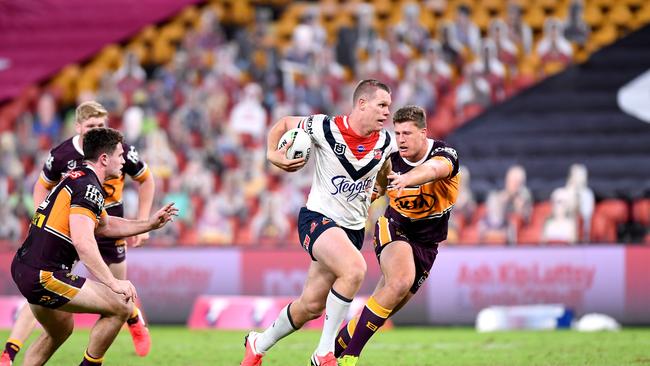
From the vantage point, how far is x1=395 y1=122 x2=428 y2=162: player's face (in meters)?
9.26

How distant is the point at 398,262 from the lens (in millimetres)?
9250

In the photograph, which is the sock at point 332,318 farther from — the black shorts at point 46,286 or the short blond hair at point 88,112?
the short blond hair at point 88,112

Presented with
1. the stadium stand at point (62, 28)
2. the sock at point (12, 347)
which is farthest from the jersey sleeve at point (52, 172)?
the stadium stand at point (62, 28)

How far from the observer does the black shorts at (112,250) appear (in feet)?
34.4

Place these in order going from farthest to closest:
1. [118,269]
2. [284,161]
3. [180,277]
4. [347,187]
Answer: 1. [180,277]
2. [118,269]
3. [347,187]
4. [284,161]

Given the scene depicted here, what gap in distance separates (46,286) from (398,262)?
9.48ft

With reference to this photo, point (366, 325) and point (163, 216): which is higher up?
point (163, 216)

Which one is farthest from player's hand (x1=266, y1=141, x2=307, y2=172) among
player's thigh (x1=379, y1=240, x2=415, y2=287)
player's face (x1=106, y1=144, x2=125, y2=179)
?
player's thigh (x1=379, y1=240, x2=415, y2=287)

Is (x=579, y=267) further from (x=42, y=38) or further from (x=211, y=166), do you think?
(x=42, y=38)

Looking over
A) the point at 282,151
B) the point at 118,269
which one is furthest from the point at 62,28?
the point at 282,151

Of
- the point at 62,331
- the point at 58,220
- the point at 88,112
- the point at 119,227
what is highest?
the point at 88,112

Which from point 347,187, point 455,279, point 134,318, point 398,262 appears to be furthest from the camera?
point 455,279

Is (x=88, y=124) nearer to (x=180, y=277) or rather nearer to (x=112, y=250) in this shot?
(x=112, y=250)

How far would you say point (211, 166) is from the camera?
1945 cm
